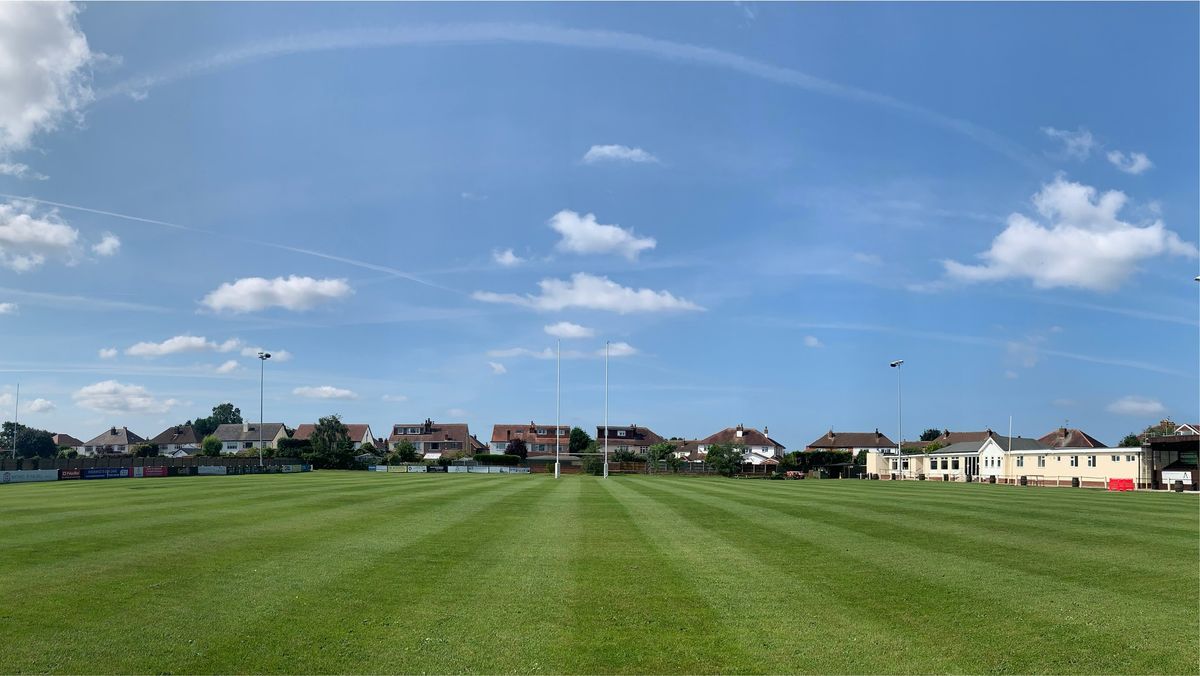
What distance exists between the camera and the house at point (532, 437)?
14888 centimetres

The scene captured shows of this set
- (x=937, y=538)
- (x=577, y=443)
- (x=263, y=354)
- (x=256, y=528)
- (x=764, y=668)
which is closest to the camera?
(x=764, y=668)

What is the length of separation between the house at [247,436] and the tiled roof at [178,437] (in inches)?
765

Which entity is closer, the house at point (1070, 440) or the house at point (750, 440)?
the house at point (1070, 440)

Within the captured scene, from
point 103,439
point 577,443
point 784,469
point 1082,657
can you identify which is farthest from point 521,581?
point 103,439

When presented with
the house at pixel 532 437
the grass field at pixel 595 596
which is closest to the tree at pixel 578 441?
the house at pixel 532 437

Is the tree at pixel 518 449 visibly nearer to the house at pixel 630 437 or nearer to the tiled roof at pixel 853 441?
the house at pixel 630 437

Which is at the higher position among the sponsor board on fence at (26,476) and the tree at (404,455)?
the sponsor board on fence at (26,476)

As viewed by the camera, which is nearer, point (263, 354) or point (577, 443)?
point (263, 354)

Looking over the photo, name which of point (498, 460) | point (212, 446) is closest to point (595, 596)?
point (498, 460)

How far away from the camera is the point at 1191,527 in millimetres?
25453

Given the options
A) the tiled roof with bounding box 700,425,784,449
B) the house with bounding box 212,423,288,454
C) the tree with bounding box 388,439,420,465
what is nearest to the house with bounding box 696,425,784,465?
the tiled roof with bounding box 700,425,784,449

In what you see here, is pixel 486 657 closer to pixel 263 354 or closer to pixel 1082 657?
pixel 1082 657

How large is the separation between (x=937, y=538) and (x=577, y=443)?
425 feet

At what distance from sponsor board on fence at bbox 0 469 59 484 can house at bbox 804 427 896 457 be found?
129648mm
